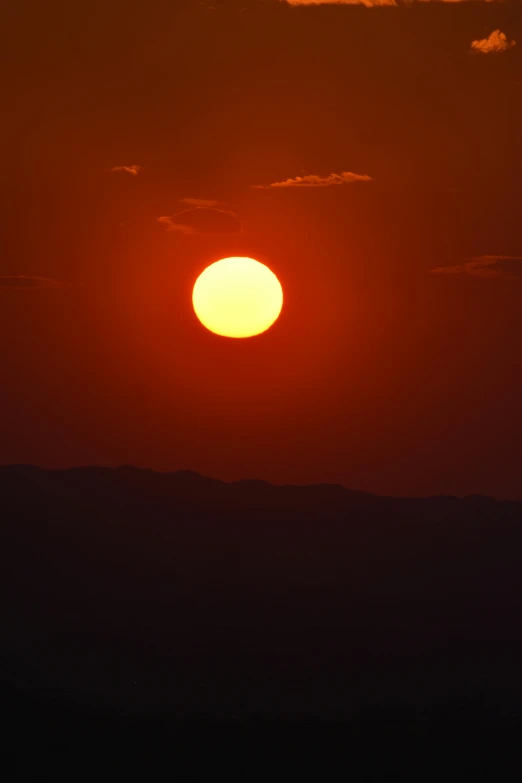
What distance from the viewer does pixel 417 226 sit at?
821 centimetres

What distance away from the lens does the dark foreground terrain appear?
9023 mm

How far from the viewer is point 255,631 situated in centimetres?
937

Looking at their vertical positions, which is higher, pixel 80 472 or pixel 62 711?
pixel 80 472

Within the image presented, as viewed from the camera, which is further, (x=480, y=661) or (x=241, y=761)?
(x=480, y=661)

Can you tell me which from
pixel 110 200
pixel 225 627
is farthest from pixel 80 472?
pixel 110 200

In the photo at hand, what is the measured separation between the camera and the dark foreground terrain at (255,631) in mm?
9023

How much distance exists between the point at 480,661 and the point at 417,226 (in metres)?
5.64

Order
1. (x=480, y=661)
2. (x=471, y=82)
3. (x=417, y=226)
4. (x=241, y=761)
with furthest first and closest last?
(x=480, y=661) → (x=241, y=761) → (x=417, y=226) → (x=471, y=82)

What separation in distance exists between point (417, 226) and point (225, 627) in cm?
567

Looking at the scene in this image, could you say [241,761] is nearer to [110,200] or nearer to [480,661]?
[480,661]

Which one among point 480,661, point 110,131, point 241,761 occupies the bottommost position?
point 241,761

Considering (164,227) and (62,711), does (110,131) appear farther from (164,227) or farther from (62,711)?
(62,711)

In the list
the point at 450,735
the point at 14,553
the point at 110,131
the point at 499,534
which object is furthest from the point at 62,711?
the point at 110,131

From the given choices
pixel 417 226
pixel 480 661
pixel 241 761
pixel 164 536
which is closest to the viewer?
pixel 417 226
